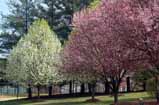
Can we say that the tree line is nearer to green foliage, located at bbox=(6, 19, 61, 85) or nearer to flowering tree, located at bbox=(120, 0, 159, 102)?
flowering tree, located at bbox=(120, 0, 159, 102)

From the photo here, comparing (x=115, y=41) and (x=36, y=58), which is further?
(x=36, y=58)

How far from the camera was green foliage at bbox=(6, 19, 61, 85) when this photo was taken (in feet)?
156

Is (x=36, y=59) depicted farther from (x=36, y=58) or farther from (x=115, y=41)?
(x=115, y=41)

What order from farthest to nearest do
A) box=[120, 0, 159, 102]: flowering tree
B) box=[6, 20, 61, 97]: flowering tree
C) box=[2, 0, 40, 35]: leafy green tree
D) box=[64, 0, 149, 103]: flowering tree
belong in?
box=[2, 0, 40, 35]: leafy green tree < box=[6, 20, 61, 97]: flowering tree < box=[64, 0, 149, 103]: flowering tree < box=[120, 0, 159, 102]: flowering tree

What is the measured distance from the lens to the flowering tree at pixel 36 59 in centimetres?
4750

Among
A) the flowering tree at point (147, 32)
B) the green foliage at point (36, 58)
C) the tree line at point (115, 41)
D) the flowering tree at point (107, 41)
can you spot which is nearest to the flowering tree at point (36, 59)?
the green foliage at point (36, 58)

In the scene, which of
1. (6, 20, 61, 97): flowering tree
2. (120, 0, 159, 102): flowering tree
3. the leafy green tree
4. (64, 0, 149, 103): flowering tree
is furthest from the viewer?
the leafy green tree

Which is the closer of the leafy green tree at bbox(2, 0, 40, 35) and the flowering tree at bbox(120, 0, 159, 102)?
the flowering tree at bbox(120, 0, 159, 102)

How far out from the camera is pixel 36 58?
1898 inches

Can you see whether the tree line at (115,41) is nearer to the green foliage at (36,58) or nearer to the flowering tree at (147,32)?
the flowering tree at (147,32)

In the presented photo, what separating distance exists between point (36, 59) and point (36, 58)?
113mm

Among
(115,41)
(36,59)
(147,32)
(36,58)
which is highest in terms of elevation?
(147,32)

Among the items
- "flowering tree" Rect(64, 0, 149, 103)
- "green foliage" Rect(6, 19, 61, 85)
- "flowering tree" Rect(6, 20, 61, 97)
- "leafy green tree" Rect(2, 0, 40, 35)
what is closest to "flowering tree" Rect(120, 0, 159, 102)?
"flowering tree" Rect(64, 0, 149, 103)

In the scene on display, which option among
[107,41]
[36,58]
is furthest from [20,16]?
[107,41]
